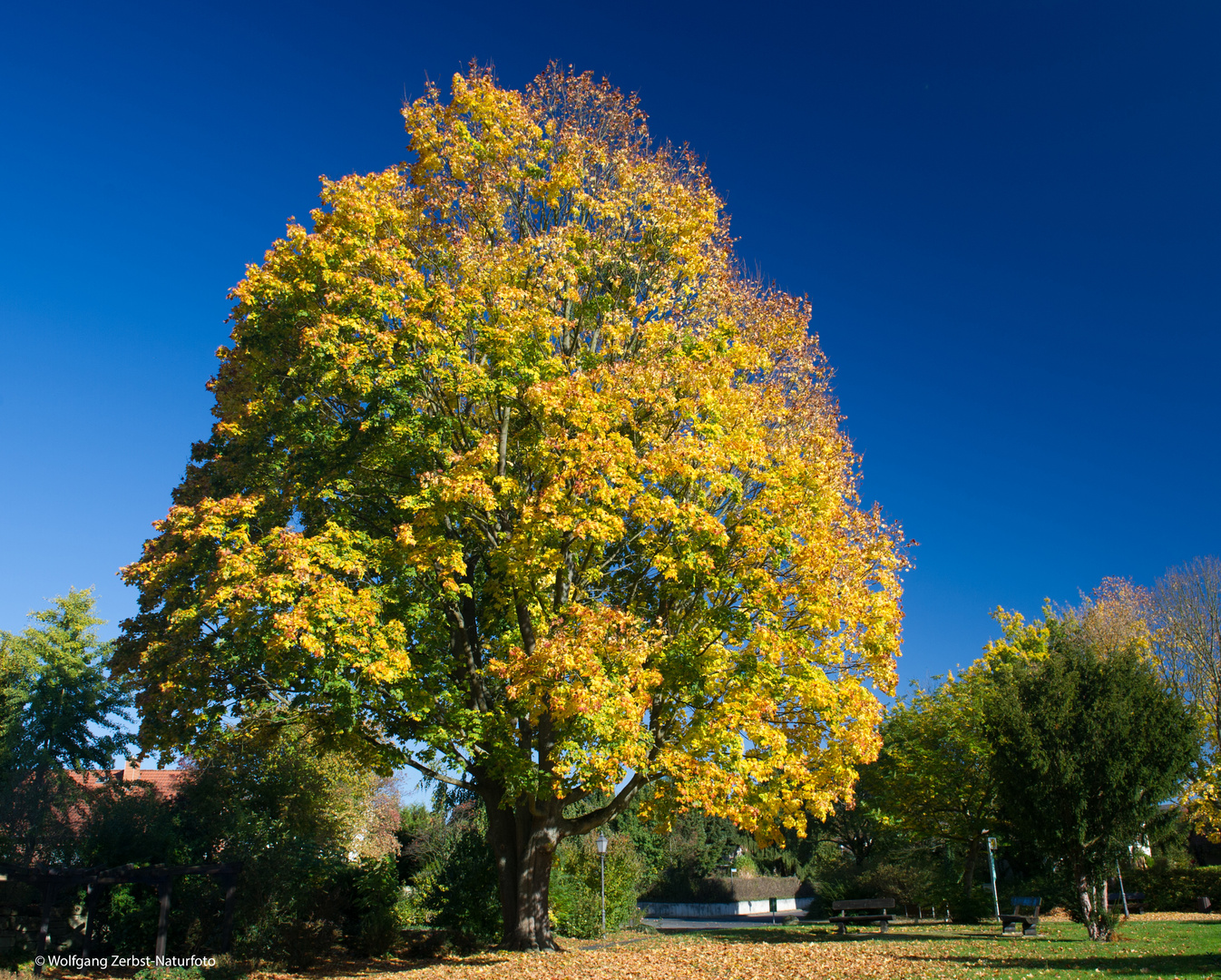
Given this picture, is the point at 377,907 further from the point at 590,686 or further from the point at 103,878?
the point at 590,686

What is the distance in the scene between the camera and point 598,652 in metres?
11.5

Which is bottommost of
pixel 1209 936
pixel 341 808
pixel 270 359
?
pixel 1209 936

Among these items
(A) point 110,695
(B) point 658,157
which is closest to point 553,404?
(B) point 658,157

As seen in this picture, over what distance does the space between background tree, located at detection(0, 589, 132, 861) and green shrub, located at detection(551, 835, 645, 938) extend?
15.7m

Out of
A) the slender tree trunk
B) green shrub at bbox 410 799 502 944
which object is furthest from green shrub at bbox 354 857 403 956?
the slender tree trunk

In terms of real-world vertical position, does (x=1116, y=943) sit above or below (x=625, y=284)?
below

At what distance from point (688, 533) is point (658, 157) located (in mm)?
9023

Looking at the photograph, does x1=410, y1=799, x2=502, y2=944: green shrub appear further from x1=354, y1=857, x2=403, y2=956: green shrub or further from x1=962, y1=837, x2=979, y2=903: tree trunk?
x1=962, y1=837, x2=979, y2=903: tree trunk

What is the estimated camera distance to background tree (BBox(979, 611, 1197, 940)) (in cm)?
1609

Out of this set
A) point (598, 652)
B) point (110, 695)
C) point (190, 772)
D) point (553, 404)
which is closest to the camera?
point (598, 652)

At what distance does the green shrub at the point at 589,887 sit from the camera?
21.6 meters

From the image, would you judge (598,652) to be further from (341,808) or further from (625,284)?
(341,808)

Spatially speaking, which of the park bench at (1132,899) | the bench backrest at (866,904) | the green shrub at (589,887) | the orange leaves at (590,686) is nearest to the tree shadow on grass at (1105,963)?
the orange leaves at (590,686)

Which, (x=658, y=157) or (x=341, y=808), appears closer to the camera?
(x=658, y=157)
